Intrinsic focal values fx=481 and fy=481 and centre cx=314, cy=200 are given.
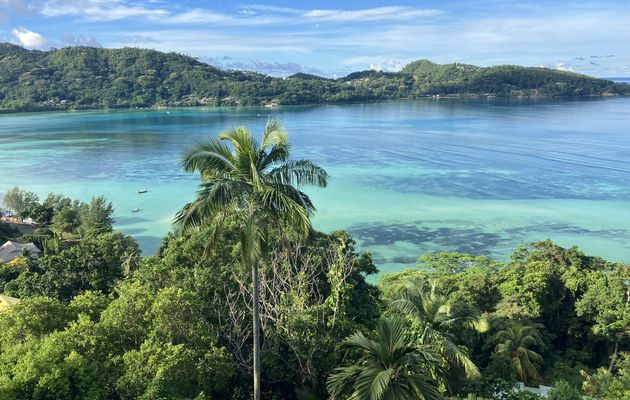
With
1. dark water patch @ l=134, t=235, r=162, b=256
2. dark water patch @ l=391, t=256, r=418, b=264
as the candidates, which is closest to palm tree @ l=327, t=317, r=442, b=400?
dark water patch @ l=391, t=256, r=418, b=264

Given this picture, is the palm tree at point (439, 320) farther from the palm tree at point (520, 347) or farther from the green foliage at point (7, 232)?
the green foliage at point (7, 232)

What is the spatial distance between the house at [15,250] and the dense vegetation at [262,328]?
35.6ft

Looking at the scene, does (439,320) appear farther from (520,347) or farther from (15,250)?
(15,250)

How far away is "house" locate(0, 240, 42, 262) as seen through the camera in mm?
26219

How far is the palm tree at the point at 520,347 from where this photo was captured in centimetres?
1421

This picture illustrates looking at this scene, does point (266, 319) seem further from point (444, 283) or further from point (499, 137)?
point (499, 137)

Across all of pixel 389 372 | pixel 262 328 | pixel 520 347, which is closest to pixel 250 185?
pixel 389 372

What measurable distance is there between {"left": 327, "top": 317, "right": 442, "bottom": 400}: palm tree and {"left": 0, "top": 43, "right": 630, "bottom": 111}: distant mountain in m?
140

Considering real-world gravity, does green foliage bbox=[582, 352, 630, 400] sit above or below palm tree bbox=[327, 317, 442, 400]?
below

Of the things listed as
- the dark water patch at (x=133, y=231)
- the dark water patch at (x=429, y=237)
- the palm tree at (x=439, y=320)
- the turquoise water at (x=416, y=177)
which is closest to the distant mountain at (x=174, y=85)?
Result: the turquoise water at (x=416, y=177)

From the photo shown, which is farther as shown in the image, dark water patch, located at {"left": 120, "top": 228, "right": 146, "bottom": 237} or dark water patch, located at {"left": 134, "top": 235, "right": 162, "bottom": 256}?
dark water patch, located at {"left": 120, "top": 228, "right": 146, "bottom": 237}

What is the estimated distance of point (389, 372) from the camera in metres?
6.50

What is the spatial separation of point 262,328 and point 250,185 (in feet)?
13.7

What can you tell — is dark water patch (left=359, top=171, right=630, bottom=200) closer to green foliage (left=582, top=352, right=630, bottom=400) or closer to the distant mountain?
green foliage (left=582, top=352, right=630, bottom=400)
